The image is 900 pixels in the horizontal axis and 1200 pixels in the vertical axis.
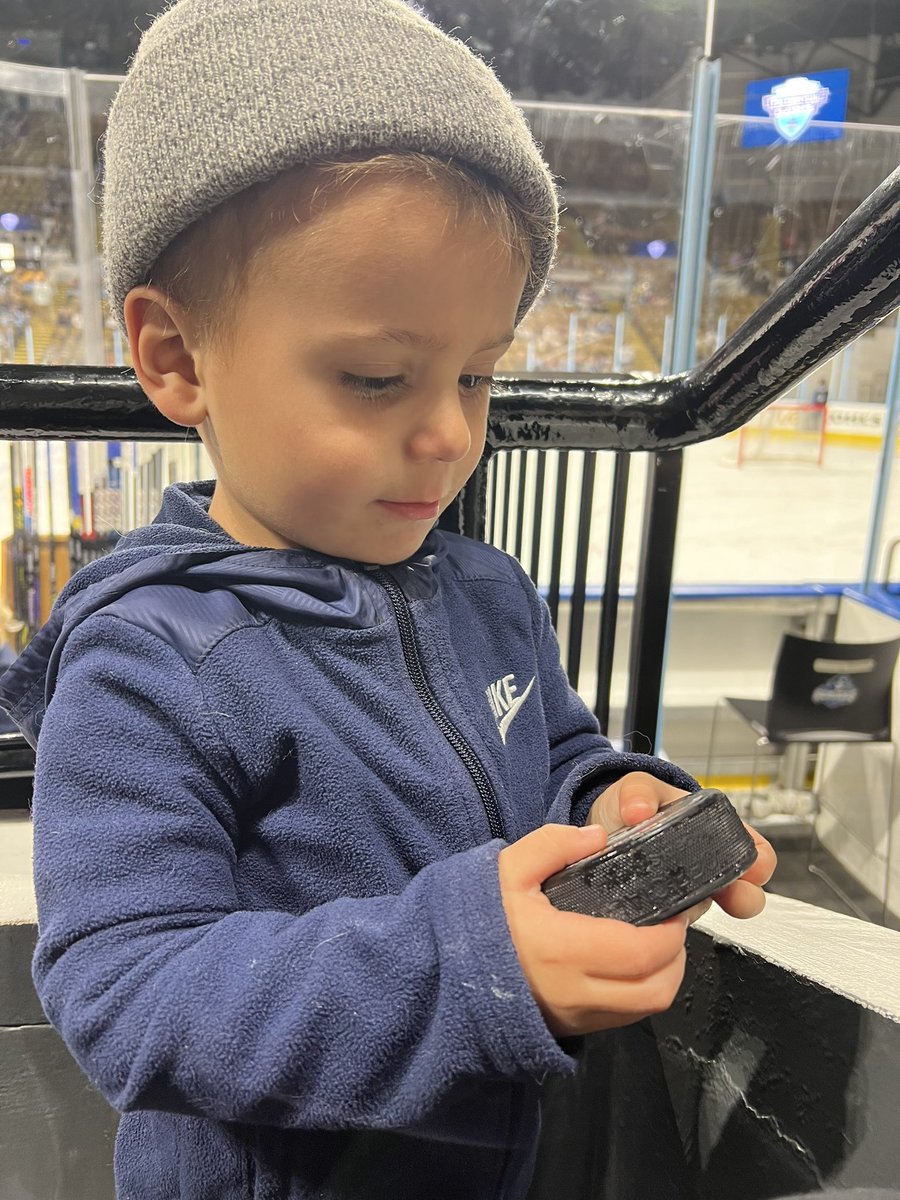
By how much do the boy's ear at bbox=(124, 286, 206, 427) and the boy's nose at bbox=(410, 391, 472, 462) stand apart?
0.17 metres

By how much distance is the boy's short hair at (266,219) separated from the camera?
1.86 feet

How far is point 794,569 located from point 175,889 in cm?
464

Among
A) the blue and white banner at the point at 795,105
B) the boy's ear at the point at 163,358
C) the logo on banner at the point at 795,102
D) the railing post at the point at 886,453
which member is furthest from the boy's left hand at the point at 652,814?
the logo on banner at the point at 795,102

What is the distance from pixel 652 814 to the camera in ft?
2.25

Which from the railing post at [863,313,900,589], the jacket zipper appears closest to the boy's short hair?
the jacket zipper

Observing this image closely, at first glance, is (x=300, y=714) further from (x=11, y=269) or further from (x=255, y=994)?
(x=11, y=269)

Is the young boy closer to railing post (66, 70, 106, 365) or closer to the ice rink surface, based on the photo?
railing post (66, 70, 106, 365)

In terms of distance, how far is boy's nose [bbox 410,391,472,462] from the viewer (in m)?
0.62

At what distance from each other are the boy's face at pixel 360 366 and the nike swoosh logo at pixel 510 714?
7.2 inches

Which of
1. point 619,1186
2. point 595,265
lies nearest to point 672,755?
point 595,265

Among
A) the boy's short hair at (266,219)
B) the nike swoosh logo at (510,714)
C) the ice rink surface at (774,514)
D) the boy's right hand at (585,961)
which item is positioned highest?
the boy's short hair at (266,219)

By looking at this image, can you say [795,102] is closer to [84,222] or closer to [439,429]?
[84,222]

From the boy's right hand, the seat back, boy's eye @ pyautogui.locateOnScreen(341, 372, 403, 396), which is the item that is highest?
boy's eye @ pyautogui.locateOnScreen(341, 372, 403, 396)

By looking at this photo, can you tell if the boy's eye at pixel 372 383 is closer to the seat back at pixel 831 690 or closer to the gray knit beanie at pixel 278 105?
the gray knit beanie at pixel 278 105
